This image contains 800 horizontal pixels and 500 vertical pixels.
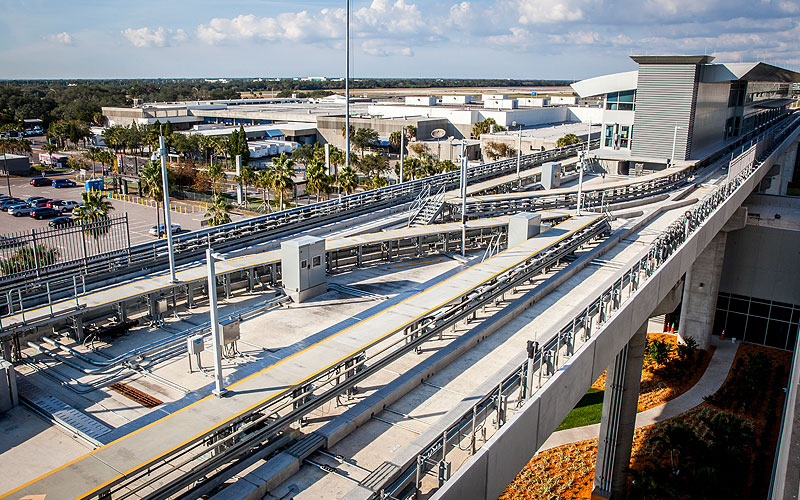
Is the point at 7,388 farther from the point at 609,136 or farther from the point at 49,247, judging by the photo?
the point at 609,136

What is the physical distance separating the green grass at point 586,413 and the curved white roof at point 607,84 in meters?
25.5

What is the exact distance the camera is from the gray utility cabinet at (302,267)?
18.7 metres

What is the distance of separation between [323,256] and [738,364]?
2912cm

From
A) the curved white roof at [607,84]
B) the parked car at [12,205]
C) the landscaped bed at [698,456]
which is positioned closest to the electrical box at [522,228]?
the landscaped bed at [698,456]

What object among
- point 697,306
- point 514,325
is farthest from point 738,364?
point 514,325

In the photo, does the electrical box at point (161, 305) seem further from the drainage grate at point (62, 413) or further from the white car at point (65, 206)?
the white car at point (65, 206)

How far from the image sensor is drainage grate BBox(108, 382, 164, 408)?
43.0 ft

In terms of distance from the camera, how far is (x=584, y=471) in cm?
2641

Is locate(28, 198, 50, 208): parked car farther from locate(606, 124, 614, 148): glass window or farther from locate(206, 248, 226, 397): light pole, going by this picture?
locate(206, 248, 226, 397): light pole

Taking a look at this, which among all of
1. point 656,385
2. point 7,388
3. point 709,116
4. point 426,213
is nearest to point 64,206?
point 426,213

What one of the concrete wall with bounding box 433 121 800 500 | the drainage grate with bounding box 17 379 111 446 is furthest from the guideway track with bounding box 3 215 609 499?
the concrete wall with bounding box 433 121 800 500

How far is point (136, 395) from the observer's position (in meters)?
13.5

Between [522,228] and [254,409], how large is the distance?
47.6 ft

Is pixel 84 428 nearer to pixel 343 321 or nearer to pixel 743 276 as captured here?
pixel 343 321
